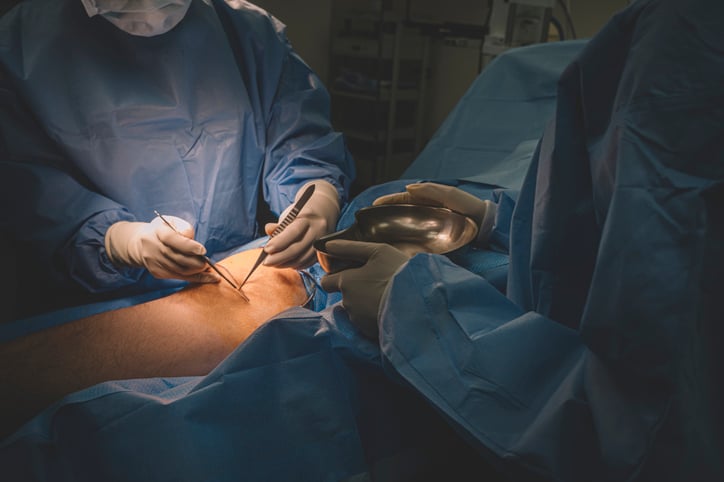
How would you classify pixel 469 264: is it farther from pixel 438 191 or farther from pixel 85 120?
pixel 85 120

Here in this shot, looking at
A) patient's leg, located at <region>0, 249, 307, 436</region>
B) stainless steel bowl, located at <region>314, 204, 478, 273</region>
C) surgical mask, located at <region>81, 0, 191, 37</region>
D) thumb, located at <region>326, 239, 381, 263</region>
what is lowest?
patient's leg, located at <region>0, 249, 307, 436</region>

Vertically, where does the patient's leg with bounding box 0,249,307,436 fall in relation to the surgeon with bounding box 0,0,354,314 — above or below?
below

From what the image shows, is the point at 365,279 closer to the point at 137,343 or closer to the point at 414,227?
the point at 414,227

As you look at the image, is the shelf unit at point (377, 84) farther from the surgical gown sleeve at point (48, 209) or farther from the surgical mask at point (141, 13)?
the surgical gown sleeve at point (48, 209)

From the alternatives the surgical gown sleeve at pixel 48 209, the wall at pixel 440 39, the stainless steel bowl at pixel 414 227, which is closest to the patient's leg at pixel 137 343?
the surgical gown sleeve at pixel 48 209

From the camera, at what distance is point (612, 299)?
510mm

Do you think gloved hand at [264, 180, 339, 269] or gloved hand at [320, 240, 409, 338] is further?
gloved hand at [264, 180, 339, 269]

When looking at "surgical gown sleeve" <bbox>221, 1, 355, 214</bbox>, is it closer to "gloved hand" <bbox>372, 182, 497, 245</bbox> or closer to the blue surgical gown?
"gloved hand" <bbox>372, 182, 497, 245</bbox>

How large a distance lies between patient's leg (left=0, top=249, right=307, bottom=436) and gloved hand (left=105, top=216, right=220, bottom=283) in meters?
0.07

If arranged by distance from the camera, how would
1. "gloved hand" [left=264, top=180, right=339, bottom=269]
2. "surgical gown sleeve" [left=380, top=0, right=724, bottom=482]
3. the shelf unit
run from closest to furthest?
1. "surgical gown sleeve" [left=380, top=0, right=724, bottom=482]
2. "gloved hand" [left=264, top=180, right=339, bottom=269]
3. the shelf unit

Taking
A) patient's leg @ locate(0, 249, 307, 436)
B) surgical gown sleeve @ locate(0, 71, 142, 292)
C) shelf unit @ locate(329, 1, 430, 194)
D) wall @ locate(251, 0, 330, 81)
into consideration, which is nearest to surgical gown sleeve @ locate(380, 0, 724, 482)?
patient's leg @ locate(0, 249, 307, 436)

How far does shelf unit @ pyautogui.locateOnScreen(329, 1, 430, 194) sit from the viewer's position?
360 cm

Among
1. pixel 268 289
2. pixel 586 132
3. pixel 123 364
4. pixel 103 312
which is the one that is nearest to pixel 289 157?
pixel 268 289

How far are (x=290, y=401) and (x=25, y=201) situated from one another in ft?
3.07
